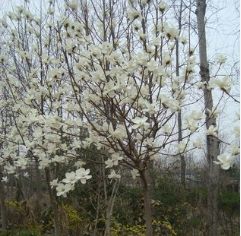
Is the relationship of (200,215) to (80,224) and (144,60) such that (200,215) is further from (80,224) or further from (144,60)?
(144,60)

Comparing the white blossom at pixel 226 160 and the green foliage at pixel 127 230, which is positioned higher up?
the white blossom at pixel 226 160

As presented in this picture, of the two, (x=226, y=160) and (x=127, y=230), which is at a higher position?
A: (x=226, y=160)

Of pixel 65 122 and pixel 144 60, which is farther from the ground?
pixel 144 60

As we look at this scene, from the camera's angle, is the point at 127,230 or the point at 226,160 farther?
the point at 127,230

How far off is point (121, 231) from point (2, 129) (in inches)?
107

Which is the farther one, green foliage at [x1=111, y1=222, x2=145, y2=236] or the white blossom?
green foliage at [x1=111, y1=222, x2=145, y2=236]

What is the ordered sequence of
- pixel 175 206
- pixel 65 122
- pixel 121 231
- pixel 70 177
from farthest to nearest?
pixel 175 206
pixel 121 231
pixel 65 122
pixel 70 177

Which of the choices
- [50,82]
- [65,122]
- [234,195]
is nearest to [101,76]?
[65,122]

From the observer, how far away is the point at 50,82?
3713mm

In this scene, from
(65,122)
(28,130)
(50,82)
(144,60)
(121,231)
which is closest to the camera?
(144,60)

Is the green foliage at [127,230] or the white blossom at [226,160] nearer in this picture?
the white blossom at [226,160]

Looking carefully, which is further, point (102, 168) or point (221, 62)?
point (102, 168)

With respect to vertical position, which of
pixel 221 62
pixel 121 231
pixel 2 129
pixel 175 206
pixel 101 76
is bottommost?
pixel 121 231

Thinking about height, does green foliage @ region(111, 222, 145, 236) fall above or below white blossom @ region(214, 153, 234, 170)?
below
